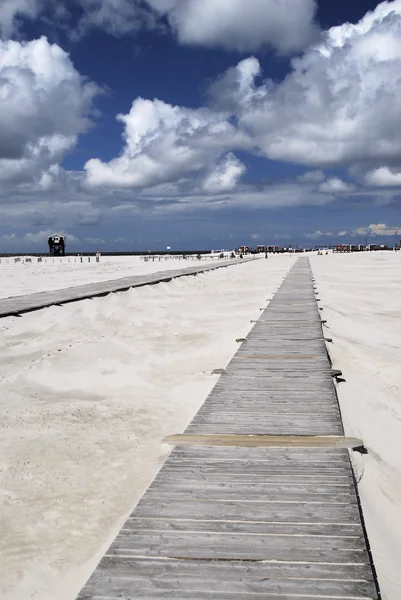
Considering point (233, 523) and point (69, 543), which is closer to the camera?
point (233, 523)

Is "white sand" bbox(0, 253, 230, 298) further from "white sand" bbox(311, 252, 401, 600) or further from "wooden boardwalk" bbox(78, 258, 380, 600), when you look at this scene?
"wooden boardwalk" bbox(78, 258, 380, 600)

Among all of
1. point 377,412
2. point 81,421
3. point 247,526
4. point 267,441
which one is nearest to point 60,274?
point 81,421

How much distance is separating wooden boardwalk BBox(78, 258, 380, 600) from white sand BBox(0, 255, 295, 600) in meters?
0.46

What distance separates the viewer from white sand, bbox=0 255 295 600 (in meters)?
3.04

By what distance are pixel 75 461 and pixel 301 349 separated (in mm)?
3829

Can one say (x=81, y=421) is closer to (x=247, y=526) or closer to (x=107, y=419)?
(x=107, y=419)

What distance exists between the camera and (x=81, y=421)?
17.0ft

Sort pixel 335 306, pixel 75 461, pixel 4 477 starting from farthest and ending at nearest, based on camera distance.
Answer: pixel 335 306 < pixel 75 461 < pixel 4 477

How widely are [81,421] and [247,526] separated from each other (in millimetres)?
2859

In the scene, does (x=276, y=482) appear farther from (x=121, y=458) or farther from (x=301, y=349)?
(x=301, y=349)

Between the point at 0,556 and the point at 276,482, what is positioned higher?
the point at 276,482

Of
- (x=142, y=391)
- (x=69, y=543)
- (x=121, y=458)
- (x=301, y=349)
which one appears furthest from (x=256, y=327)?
(x=69, y=543)

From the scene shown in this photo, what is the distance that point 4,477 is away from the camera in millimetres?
3920

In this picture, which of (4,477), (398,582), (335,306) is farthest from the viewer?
(335,306)
